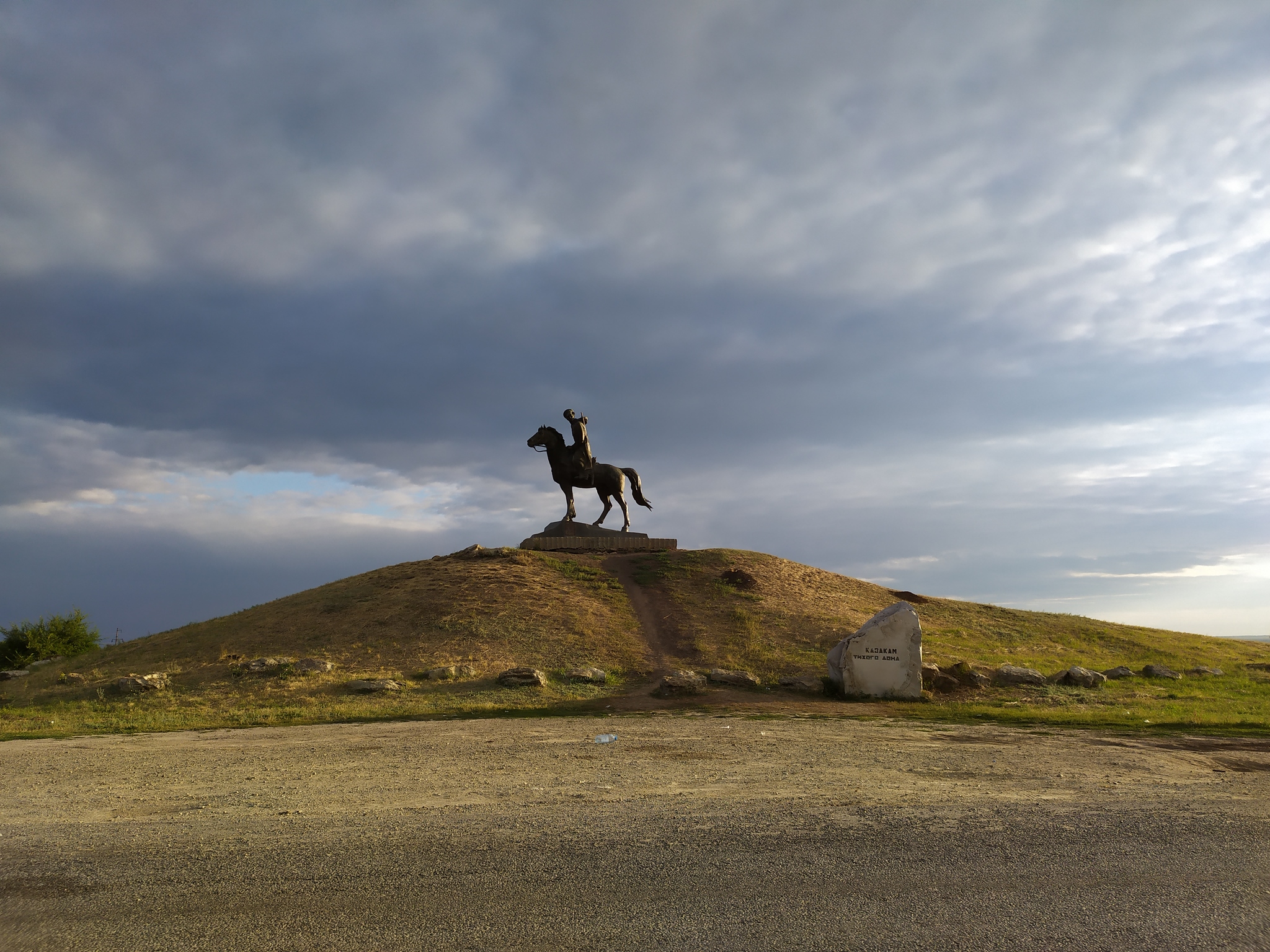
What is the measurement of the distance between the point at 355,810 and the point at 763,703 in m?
11.7

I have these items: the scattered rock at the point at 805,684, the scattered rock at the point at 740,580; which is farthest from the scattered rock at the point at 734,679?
the scattered rock at the point at 740,580

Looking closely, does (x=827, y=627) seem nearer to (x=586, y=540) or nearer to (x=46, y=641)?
(x=586, y=540)

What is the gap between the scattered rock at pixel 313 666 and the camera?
19828mm

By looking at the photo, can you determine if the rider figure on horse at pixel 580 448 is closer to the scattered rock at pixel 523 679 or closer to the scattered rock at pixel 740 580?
the scattered rock at pixel 740 580

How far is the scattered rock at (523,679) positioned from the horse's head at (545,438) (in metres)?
14.0

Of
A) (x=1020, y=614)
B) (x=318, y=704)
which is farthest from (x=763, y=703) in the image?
(x=1020, y=614)

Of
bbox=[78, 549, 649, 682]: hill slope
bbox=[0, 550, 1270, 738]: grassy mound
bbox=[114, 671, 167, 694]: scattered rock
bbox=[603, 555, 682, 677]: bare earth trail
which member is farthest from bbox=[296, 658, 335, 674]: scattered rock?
bbox=[603, 555, 682, 677]: bare earth trail

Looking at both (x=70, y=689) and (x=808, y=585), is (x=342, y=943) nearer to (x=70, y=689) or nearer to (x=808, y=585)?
(x=70, y=689)

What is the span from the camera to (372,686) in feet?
60.6

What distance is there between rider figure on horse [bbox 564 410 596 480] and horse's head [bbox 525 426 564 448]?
82 centimetres

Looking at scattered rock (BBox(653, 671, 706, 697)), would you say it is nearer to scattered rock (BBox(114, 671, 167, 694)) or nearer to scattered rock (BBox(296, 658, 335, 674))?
scattered rock (BBox(296, 658, 335, 674))

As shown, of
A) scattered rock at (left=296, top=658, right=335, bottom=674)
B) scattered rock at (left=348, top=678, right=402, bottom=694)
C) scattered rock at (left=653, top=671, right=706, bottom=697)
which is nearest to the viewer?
scattered rock at (left=653, top=671, right=706, bottom=697)

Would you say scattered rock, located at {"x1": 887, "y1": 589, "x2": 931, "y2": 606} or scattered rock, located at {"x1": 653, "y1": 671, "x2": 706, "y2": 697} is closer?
scattered rock, located at {"x1": 653, "y1": 671, "x2": 706, "y2": 697}

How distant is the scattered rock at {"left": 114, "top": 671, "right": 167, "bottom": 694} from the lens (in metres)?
18.8
